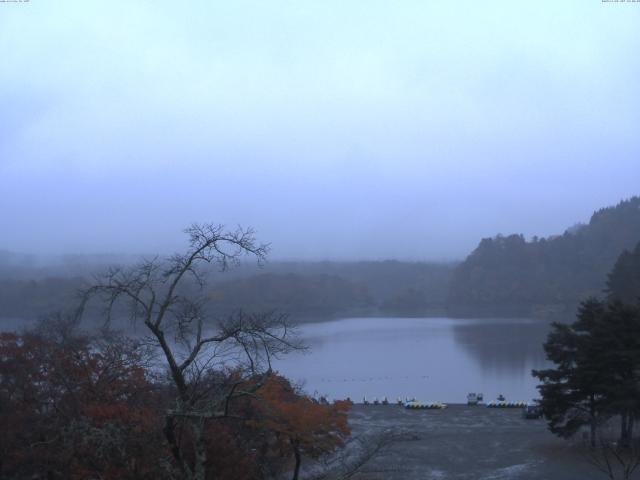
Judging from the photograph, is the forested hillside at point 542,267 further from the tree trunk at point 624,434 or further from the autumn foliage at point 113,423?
the autumn foliage at point 113,423

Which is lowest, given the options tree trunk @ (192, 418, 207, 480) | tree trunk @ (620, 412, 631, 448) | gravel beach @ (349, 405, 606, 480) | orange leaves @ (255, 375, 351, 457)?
gravel beach @ (349, 405, 606, 480)

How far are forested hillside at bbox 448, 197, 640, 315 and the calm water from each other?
16381 millimetres

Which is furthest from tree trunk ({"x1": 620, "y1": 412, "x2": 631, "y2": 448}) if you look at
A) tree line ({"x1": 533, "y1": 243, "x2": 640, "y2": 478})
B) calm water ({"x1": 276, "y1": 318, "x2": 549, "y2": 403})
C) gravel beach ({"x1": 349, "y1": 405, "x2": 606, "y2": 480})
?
calm water ({"x1": 276, "y1": 318, "x2": 549, "y2": 403})

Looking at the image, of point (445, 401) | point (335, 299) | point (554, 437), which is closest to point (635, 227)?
point (335, 299)

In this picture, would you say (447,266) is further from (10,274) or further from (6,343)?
(6,343)

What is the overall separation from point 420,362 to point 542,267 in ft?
106

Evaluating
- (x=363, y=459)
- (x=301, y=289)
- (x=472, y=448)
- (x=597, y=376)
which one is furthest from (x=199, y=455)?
(x=301, y=289)

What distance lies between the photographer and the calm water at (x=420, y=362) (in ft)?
48.4

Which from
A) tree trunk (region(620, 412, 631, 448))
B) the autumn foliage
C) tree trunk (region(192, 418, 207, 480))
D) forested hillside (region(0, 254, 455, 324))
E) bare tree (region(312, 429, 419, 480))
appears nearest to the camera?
tree trunk (region(192, 418, 207, 480))

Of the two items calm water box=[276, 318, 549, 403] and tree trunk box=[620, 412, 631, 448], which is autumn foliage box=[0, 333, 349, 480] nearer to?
tree trunk box=[620, 412, 631, 448]

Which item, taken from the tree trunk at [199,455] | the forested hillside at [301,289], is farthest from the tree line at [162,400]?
the forested hillside at [301,289]

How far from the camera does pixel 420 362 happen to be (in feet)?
62.9

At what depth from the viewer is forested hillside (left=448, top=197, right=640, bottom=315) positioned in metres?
45.2

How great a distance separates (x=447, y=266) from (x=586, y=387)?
2145 inches
